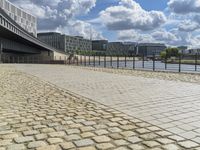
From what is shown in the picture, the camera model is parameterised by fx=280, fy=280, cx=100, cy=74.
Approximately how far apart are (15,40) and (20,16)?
5418 centimetres

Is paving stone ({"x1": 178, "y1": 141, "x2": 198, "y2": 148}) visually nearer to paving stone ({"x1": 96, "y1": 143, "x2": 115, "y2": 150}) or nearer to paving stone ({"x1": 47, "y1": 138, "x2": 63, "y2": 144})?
paving stone ({"x1": 96, "y1": 143, "x2": 115, "y2": 150})

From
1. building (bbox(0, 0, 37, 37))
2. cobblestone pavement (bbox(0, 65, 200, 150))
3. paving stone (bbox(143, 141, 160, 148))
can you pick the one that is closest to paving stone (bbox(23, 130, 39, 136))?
cobblestone pavement (bbox(0, 65, 200, 150))

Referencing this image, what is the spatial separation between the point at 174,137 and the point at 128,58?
3017cm

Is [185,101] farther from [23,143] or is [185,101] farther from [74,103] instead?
[23,143]

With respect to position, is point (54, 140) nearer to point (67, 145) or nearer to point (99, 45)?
point (67, 145)

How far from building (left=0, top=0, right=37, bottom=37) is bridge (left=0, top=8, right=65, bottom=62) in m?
24.2

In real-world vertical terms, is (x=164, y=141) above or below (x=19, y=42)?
below

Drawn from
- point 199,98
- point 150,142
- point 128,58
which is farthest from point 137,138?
point 128,58

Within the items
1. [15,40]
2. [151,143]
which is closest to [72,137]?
[151,143]

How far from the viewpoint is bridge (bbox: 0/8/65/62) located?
52.5m

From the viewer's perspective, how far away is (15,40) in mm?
75125

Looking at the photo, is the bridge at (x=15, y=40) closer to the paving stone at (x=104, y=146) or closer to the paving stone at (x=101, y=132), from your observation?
the paving stone at (x=101, y=132)

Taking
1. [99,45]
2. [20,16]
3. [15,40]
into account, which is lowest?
[15,40]

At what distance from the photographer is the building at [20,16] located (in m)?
112
